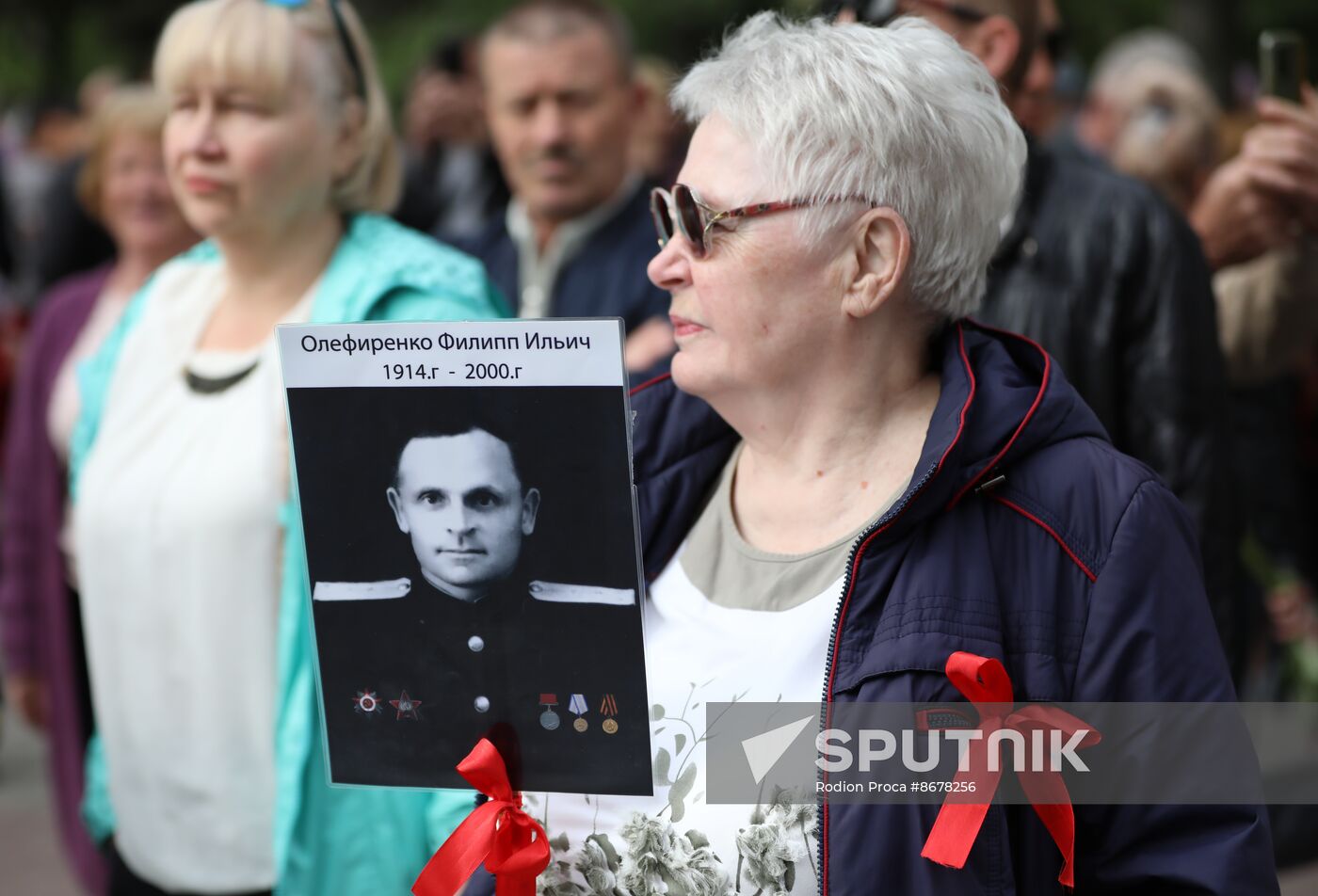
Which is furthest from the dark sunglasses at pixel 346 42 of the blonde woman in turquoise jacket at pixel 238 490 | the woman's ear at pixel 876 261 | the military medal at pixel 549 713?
the military medal at pixel 549 713

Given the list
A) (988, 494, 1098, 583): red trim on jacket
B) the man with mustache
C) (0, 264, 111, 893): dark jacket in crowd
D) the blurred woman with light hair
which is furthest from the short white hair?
(0, 264, 111, 893): dark jacket in crowd

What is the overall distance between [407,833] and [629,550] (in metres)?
0.94

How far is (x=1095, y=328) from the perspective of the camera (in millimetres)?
2902

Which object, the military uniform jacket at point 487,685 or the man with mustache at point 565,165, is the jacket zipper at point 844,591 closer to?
the military uniform jacket at point 487,685

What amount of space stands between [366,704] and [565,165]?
2.56 meters

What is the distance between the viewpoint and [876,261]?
6.56 ft

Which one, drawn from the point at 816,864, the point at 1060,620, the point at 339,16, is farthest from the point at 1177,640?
the point at 339,16

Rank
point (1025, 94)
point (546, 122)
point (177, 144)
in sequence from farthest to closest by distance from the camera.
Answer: point (546, 122) → point (1025, 94) → point (177, 144)

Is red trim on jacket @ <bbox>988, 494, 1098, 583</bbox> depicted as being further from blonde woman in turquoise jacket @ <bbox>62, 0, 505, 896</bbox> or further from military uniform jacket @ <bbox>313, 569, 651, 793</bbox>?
blonde woman in turquoise jacket @ <bbox>62, 0, 505, 896</bbox>

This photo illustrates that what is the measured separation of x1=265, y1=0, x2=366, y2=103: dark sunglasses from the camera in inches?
108

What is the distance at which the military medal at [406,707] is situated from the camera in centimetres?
186

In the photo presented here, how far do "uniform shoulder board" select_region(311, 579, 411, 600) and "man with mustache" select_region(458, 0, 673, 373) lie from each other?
2.22 meters

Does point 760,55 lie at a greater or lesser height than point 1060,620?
greater

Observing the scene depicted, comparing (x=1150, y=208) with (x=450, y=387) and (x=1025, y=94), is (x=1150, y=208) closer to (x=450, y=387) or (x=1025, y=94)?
(x=1025, y=94)
